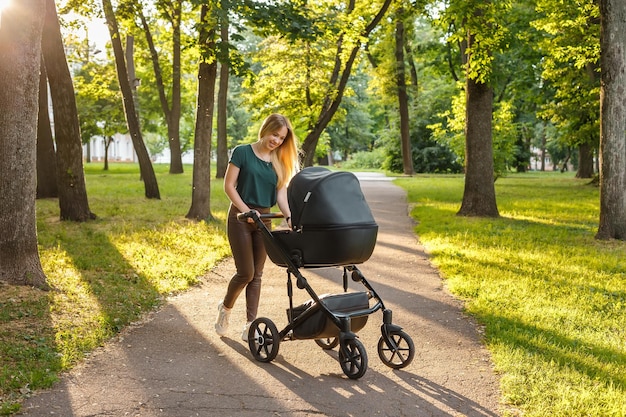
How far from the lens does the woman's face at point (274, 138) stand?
18.8 ft

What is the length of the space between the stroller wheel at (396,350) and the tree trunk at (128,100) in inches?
542

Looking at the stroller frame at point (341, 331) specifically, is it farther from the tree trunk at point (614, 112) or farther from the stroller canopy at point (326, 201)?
the tree trunk at point (614, 112)

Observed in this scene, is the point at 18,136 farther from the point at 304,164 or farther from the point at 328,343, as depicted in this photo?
the point at 304,164

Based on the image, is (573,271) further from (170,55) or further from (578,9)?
(170,55)

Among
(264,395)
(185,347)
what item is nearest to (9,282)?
(185,347)

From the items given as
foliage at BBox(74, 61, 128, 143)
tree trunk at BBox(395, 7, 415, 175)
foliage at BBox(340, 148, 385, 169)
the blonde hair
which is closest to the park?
the blonde hair

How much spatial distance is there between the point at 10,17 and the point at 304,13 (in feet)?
18.3

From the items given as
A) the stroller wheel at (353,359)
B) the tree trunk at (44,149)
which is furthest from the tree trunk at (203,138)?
the stroller wheel at (353,359)

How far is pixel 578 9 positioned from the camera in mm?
20016

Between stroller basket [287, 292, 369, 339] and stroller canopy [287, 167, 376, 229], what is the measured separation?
62 centimetres

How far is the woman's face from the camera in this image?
18.8 ft

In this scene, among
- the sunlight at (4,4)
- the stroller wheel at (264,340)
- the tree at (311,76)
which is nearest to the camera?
the stroller wheel at (264,340)

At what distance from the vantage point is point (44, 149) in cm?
1869

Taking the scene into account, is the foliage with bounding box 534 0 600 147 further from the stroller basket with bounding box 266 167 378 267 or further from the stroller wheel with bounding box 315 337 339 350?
the stroller basket with bounding box 266 167 378 267
